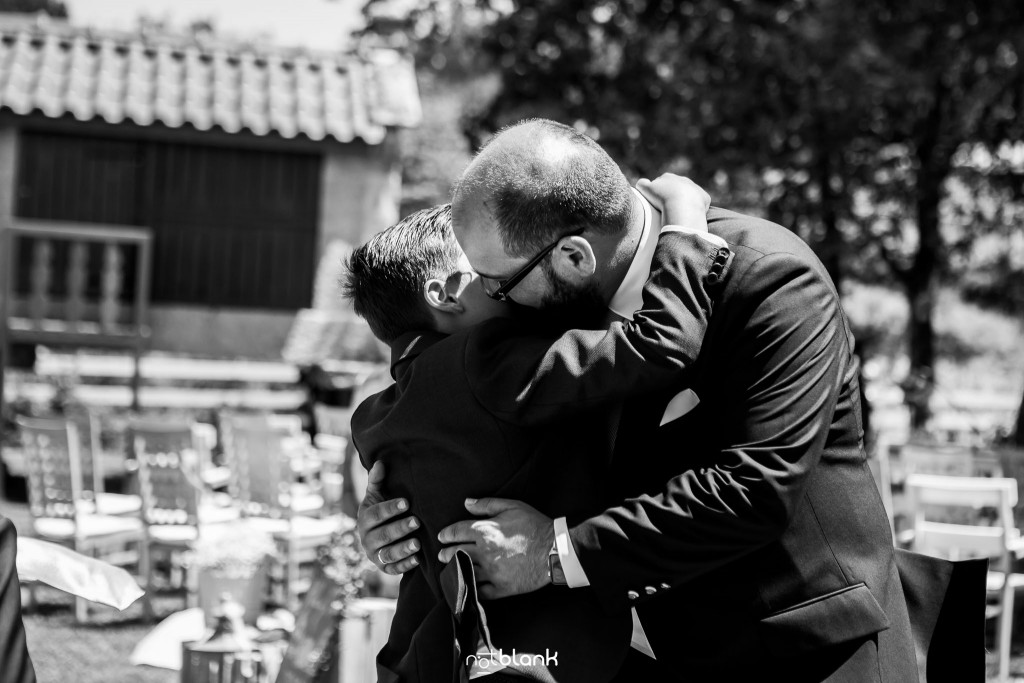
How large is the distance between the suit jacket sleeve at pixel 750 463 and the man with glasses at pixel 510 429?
106 mm

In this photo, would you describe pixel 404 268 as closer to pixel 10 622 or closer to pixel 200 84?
pixel 10 622

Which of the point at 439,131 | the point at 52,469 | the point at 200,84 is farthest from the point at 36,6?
the point at 52,469

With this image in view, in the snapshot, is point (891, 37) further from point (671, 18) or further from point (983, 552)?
point (983, 552)

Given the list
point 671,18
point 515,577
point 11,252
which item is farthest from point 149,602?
point 671,18

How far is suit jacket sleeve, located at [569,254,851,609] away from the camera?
2.03m

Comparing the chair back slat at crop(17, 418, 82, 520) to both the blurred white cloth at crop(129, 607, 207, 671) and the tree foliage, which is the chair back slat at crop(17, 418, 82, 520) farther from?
the tree foliage

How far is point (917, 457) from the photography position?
26.0 feet

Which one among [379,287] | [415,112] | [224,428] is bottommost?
[224,428]

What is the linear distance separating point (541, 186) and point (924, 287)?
486 inches

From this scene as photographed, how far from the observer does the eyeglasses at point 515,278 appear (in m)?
2.17

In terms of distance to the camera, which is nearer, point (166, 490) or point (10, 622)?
point (10, 622)

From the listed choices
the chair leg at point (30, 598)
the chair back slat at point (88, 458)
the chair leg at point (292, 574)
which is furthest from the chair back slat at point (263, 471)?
the chair leg at point (30, 598)

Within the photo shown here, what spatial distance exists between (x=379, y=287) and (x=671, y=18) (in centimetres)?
1033

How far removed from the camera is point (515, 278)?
7.28 feet
